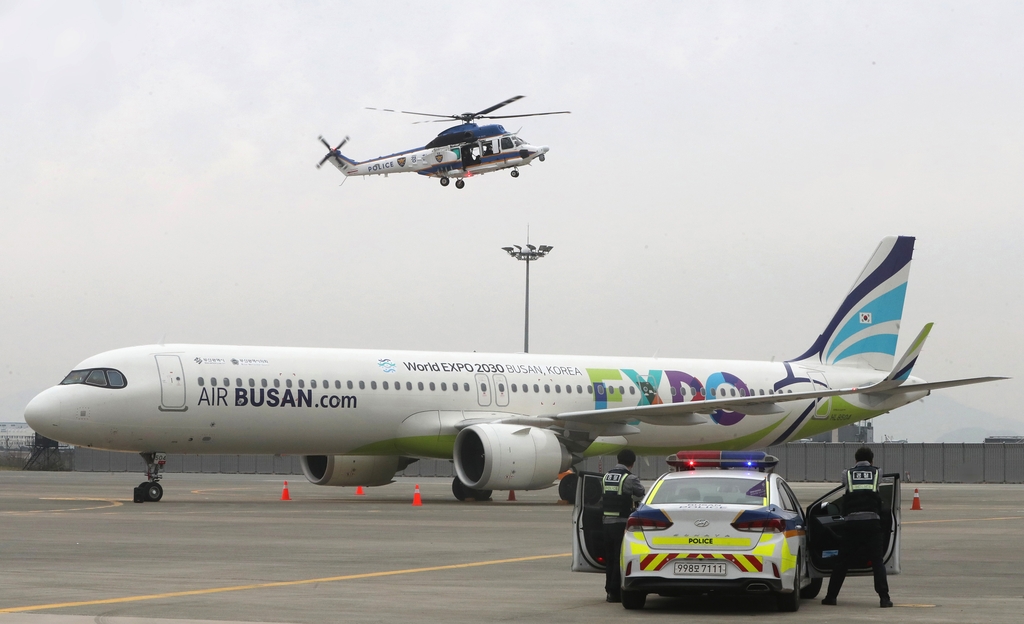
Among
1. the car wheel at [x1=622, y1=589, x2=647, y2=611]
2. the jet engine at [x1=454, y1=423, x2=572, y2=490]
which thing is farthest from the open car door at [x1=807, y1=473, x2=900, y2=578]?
the jet engine at [x1=454, y1=423, x2=572, y2=490]

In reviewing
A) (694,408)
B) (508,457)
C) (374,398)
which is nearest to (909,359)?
(694,408)

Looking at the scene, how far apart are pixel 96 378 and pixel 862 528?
20.3m

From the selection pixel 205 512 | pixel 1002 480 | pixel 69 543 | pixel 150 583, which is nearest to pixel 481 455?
pixel 205 512

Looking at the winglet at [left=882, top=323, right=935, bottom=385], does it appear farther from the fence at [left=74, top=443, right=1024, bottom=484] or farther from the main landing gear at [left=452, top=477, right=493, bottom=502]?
the fence at [left=74, top=443, right=1024, bottom=484]

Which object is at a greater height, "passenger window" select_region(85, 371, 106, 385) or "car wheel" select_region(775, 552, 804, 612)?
"passenger window" select_region(85, 371, 106, 385)

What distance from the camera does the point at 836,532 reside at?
492 inches

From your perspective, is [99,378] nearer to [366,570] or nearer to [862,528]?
[366,570]

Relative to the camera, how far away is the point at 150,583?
1328cm

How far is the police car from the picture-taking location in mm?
11234

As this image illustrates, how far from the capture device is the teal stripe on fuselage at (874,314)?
3953cm

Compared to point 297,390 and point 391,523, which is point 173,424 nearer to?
point 297,390

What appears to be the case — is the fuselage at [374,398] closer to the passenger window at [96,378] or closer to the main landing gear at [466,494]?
the passenger window at [96,378]

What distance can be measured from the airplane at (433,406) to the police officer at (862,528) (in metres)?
15.9

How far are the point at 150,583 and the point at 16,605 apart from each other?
2127 mm
